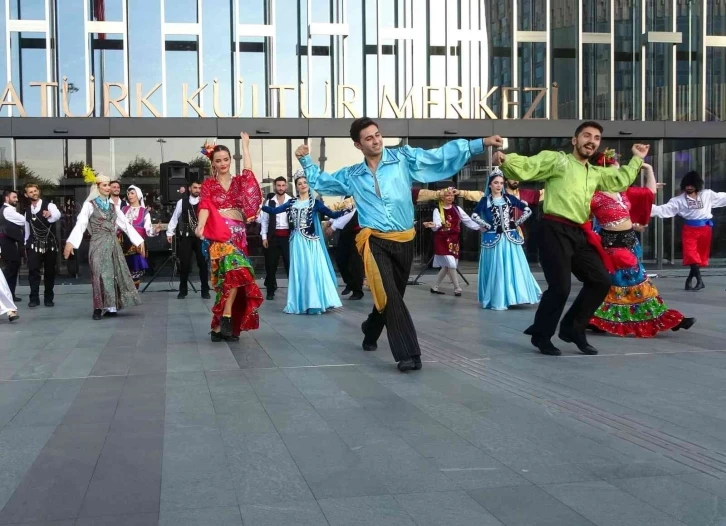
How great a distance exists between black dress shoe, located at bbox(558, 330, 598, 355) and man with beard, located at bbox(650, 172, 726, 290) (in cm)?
741

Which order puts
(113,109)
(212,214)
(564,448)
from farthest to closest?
(113,109), (212,214), (564,448)

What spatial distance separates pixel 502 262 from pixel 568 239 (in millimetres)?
4601

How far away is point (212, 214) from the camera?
8.60 m

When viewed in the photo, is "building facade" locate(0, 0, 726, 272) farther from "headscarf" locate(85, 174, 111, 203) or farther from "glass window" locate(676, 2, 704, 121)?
"headscarf" locate(85, 174, 111, 203)

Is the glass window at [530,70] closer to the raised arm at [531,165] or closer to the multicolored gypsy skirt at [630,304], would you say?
the multicolored gypsy skirt at [630,304]

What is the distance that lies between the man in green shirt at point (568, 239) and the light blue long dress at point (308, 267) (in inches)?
172

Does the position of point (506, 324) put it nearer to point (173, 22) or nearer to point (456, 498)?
point (456, 498)

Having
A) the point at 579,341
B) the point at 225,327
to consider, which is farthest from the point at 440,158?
the point at 225,327

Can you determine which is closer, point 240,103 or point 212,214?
point 212,214

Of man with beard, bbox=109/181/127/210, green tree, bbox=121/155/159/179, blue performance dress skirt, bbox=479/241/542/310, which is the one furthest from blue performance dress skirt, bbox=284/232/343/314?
green tree, bbox=121/155/159/179

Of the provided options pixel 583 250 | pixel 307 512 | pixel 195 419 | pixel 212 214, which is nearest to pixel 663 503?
pixel 307 512

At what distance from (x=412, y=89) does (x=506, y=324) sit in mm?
10664

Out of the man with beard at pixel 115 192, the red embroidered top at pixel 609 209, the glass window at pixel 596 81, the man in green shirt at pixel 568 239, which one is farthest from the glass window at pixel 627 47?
the man in green shirt at pixel 568 239

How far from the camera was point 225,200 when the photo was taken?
339 inches
